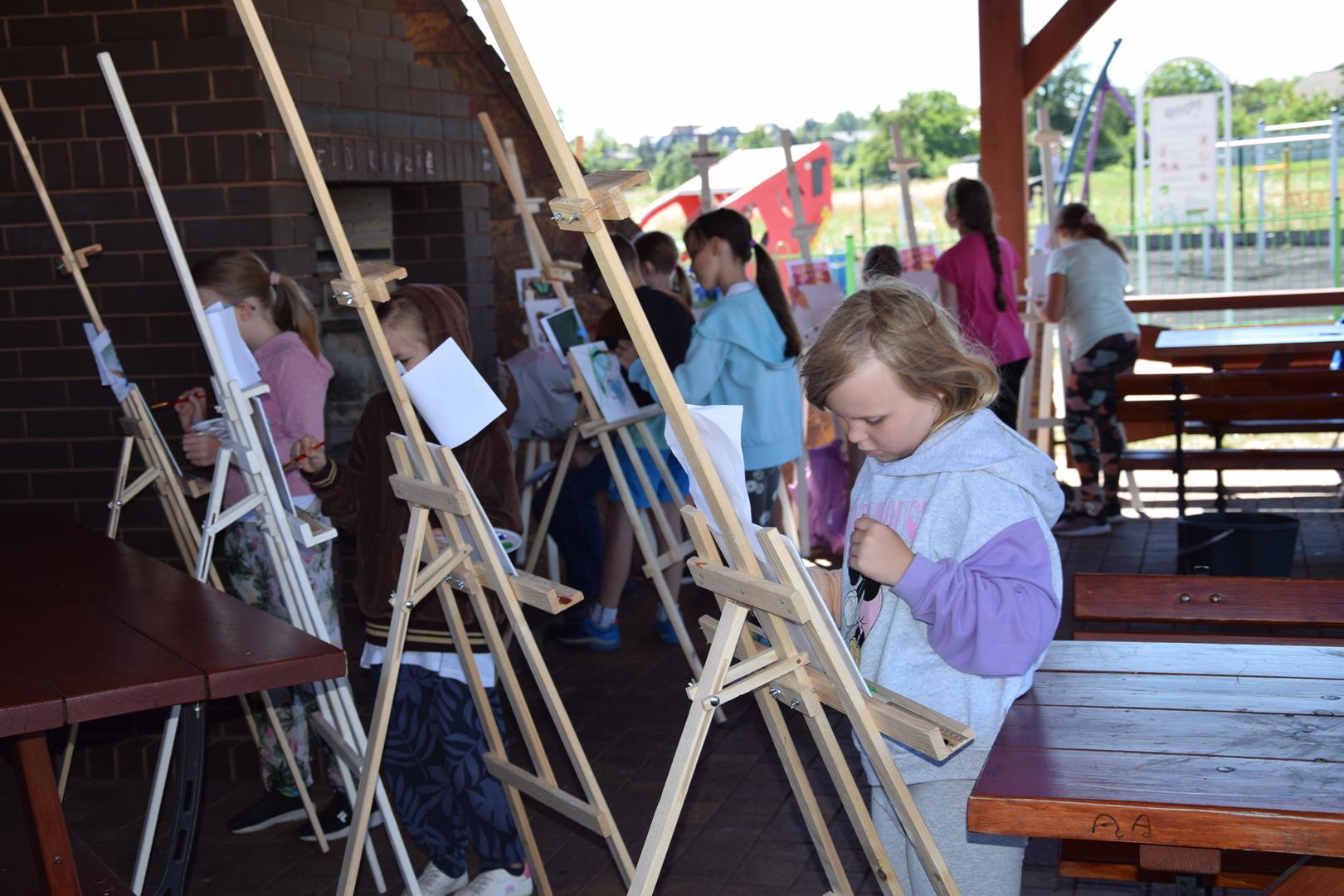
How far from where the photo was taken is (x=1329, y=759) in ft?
6.36

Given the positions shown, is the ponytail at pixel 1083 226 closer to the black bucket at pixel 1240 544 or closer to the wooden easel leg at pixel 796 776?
the black bucket at pixel 1240 544

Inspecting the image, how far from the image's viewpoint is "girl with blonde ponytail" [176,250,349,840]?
390 centimetres

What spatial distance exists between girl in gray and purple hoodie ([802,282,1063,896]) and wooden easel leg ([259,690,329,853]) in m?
2.07

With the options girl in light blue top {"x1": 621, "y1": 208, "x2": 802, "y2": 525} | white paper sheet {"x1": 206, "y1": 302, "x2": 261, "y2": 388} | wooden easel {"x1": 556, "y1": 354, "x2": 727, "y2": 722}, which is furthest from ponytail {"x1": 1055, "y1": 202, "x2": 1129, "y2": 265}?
white paper sheet {"x1": 206, "y1": 302, "x2": 261, "y2": 388}

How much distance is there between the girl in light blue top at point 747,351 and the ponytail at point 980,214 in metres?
1.81

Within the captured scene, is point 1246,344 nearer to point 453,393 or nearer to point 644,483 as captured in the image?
point 644,483

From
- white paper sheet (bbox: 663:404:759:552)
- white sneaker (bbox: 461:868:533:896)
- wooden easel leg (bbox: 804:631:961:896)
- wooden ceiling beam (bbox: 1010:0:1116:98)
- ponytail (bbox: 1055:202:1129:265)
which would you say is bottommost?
white sneaker (bbox: 461:868:533:896)

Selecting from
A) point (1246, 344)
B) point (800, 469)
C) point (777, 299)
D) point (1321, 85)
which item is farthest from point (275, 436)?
point (1321, 85)

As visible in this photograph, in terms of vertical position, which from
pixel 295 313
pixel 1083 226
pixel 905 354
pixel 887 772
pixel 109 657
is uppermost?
pixel 1083 226

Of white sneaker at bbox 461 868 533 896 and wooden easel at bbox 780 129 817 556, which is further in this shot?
wooden easel at bbox 780 129 817 556

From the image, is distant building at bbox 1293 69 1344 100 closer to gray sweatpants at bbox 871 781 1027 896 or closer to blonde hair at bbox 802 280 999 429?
blonde hair at bbox 802 280 999 429

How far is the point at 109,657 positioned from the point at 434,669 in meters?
0.98

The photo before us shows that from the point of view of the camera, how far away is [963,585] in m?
2.11

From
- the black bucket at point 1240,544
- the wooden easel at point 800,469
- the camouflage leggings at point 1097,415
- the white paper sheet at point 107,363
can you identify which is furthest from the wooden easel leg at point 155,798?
the camouflage leggings at point 1097,415
